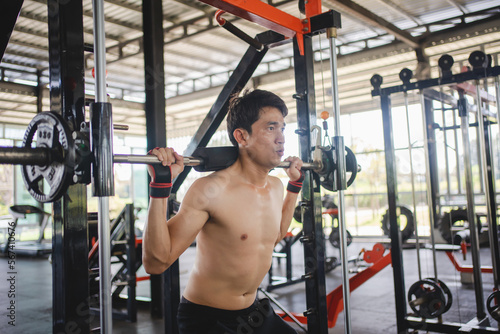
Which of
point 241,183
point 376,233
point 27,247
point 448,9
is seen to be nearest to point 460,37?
point 448,9

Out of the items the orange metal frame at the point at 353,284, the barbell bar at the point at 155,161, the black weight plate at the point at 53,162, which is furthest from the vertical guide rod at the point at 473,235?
the black weight plate at the point at 53,162

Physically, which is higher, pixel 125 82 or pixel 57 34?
pixel 125 82

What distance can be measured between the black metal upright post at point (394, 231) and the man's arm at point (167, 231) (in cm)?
200

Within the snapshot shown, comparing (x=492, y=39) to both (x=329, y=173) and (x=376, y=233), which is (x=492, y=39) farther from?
(x=329, y=173)

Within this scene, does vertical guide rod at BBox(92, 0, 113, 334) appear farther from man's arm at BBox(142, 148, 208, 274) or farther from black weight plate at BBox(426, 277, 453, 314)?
black weight plate at BBox(426, 277, 453, 314)

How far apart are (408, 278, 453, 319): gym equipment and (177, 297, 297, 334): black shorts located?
1.81 metres

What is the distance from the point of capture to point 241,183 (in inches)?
69.9

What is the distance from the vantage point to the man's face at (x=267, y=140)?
1765mm

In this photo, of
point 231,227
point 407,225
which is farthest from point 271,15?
point 407,225

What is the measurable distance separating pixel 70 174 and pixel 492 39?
827 centimetres

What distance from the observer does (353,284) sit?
3.89 m

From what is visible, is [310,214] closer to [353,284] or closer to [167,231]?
[167,231]

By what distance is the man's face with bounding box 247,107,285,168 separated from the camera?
1.76m

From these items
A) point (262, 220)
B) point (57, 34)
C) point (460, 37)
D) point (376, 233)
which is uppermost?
point (460, 37)
